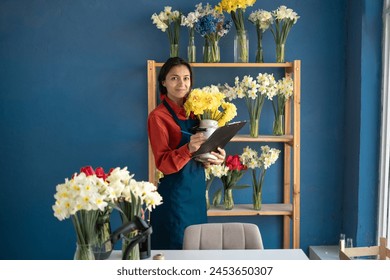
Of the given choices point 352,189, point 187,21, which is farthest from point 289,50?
point 352,189

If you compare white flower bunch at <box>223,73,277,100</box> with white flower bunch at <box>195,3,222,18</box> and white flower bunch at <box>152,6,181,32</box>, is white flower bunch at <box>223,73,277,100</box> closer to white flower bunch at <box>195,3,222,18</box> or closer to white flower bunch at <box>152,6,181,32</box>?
white flower bunch at <box>195,3,222,18</box>

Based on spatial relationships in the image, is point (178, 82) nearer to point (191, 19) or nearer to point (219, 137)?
point (219, 137)

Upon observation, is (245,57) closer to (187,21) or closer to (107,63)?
(187,21)

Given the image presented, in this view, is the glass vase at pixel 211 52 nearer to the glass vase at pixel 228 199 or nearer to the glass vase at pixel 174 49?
the glass vase at pixel 174 49

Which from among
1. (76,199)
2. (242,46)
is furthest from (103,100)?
(76,199)

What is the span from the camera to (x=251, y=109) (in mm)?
3953

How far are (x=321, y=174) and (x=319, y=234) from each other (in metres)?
0.50

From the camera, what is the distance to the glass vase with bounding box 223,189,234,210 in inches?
157

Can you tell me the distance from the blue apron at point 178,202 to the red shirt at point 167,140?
4 centimetres

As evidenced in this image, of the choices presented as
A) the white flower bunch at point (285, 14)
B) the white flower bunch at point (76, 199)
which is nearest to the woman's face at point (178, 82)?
the white flower bunch at point (285, 14)

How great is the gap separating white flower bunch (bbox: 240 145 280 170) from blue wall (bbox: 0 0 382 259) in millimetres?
340

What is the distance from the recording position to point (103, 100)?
425cm

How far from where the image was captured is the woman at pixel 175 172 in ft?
10.7

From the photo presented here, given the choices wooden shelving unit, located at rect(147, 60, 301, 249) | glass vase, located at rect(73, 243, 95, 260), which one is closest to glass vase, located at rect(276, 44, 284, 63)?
wooden shelving unit, located at rect(147, 60, 301, 249)
